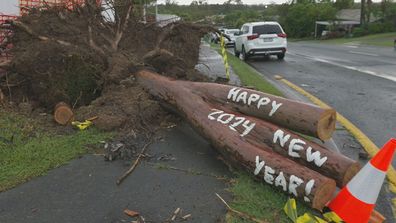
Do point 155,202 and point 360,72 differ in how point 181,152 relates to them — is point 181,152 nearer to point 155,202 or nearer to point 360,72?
point 155,202

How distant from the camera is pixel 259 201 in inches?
163

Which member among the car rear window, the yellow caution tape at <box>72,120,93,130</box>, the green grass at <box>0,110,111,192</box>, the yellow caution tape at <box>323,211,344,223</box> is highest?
the car rear window

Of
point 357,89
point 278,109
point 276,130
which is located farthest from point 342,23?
point 276,130

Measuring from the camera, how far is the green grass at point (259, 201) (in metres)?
3.88

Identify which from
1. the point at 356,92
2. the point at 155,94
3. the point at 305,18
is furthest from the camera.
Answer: the point at 305,18

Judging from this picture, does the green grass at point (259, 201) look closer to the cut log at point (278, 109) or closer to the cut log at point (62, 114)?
the cut log at point (278, 109)

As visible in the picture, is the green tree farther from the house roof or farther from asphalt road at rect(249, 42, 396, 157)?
asphalt road at rect(249, 42, 396, 157)

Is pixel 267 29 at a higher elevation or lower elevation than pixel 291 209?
higher

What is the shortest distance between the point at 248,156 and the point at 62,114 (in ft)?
9.95

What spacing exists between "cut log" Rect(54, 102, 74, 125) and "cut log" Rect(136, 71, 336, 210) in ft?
4.31

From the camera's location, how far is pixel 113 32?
8477mm

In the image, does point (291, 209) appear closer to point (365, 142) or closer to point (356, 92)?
point (365, 142)

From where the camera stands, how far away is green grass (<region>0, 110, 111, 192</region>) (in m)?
4.82

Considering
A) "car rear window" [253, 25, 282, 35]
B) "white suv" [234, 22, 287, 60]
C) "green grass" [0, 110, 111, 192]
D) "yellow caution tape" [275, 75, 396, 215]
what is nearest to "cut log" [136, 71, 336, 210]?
"yellow caution tape" [275, 75, 396, 215]
